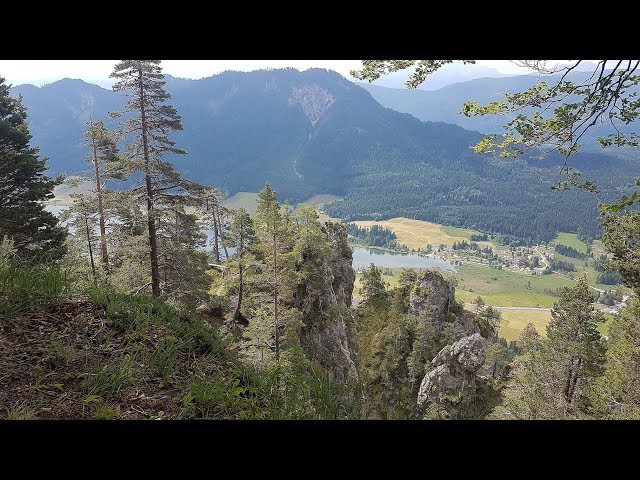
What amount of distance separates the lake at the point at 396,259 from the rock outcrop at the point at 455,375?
400 feet

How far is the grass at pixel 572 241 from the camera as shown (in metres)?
178

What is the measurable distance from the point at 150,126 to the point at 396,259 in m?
167

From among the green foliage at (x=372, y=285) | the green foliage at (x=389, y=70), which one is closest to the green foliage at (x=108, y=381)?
the green foliage at (x=389, y=70)

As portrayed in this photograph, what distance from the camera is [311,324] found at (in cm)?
2675

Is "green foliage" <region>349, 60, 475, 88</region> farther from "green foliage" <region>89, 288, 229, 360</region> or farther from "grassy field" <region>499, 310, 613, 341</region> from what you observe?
"grassy field" <region>499, 310, 613, 341</region>

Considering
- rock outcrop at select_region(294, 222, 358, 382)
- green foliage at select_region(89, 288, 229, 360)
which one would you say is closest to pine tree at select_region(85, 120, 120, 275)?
rock outcrop at select_region(294, 222, 358, 382)

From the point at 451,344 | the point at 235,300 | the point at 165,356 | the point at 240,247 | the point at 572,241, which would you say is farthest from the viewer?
the point at 572,241

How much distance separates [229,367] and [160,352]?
0.81 m

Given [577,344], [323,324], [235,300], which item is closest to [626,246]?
[577,344]

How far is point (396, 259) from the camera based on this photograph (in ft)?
577

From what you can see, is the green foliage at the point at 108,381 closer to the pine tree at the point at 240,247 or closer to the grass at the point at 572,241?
the pine tree at the point at 240,247

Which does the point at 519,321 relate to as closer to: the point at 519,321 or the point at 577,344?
the point at 519,321

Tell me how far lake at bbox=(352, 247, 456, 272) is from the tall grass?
153m
